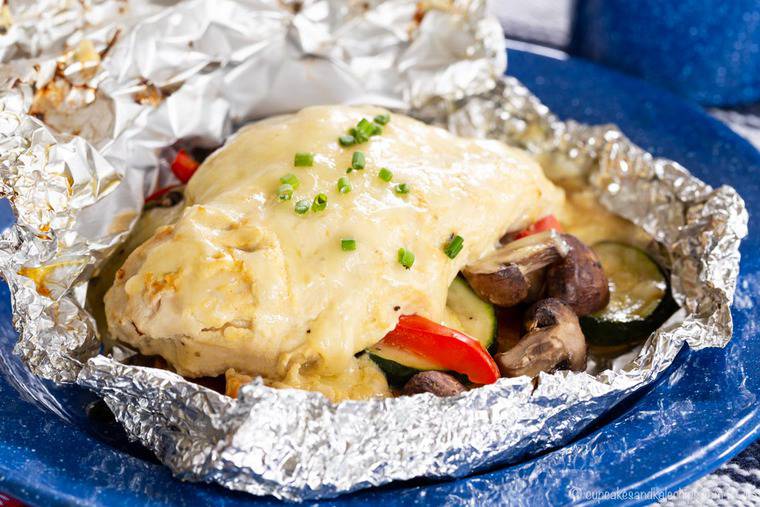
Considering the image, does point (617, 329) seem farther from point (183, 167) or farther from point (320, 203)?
point (183, 167)

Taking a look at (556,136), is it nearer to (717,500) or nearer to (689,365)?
(689,365)

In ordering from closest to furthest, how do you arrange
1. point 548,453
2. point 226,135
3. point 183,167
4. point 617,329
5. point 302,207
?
point 548,453
point 302,207
point 617,329
point 183,167
point 226,135

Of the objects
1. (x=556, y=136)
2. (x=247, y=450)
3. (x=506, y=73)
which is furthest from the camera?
(x=506, y=73)

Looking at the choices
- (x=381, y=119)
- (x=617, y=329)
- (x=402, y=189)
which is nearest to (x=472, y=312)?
(x=402, y=189)

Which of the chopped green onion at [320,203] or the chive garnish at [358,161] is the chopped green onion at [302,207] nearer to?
the chopped green onion at [320,203]

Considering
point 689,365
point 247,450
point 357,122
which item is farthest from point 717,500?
point 357,122

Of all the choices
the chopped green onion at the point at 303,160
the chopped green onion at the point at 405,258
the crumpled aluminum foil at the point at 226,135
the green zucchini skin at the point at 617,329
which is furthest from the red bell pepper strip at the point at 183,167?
the green zucchini skin at the point at 617,329
